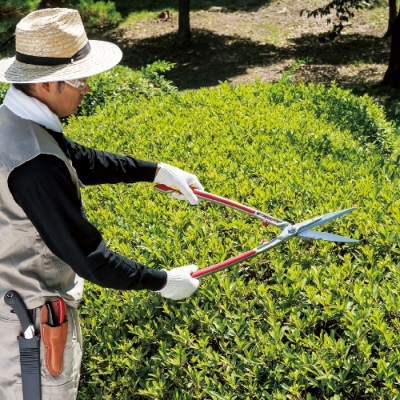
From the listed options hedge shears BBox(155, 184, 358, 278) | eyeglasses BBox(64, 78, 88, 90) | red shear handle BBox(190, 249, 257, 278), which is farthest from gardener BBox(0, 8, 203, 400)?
hedge shears BBox(155, 184, 358, 278)

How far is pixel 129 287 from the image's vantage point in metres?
2.53

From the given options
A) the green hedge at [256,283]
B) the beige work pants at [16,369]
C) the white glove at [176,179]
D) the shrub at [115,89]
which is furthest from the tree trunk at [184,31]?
the beige work pants at [16,369]

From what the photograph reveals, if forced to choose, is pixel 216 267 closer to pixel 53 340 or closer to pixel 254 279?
pixel 254 279

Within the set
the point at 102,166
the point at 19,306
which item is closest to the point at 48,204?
the point at 19,306

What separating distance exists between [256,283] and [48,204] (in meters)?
1.38

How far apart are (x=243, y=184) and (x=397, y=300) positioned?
1576 millimetres

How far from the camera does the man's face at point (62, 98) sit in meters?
2.45

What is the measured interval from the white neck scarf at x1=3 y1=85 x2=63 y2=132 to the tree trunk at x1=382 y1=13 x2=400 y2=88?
9998mm

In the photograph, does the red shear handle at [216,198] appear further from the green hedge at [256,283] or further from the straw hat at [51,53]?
→ the straw hat at [51,53]

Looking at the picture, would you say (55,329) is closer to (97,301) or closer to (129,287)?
(129,287)

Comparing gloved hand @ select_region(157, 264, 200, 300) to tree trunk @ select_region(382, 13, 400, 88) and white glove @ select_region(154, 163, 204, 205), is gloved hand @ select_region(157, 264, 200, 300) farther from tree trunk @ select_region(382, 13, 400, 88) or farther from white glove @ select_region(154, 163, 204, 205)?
tree trunk @ select_region(382, 13, 400, 88)

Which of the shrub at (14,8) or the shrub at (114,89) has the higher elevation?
the shrub at (14,8)

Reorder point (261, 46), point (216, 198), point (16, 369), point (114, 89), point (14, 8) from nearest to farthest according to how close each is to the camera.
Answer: point (16, 369) < point (216, 198) < point (114, 89) < point (14, 8) < point (261, 46)

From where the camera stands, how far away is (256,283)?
10.5 feet
